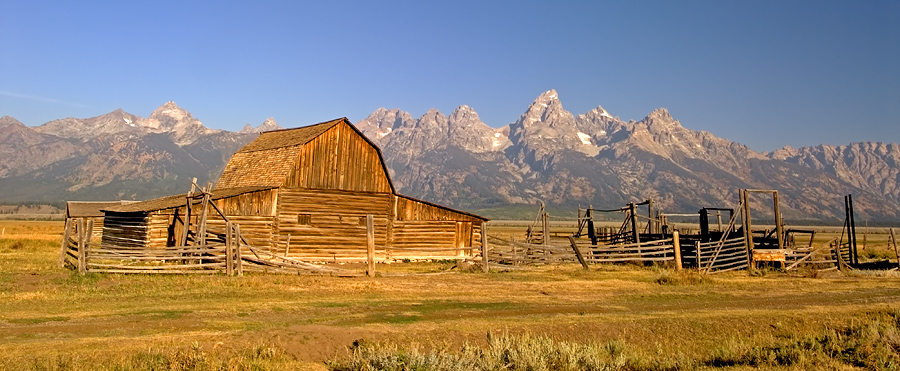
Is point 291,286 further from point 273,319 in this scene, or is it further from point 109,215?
point 109,215

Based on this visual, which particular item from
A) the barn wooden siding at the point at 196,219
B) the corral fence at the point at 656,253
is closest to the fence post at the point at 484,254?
the corral fence at the point at 656,253

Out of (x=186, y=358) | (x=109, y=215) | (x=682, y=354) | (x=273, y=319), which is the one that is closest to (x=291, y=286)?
(x=273, y=319)

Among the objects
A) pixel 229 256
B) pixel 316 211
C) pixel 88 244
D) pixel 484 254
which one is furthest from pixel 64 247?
pixel 484 254

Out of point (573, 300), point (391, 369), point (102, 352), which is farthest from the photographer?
point (573, 300)

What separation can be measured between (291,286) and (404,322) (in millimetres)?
6824

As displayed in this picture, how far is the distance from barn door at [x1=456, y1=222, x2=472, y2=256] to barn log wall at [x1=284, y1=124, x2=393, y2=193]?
454 cm

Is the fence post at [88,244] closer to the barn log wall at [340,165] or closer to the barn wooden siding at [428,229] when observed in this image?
the barn log wall at [340,165]

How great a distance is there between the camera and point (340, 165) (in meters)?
36.4

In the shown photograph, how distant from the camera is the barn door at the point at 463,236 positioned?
1513 inches

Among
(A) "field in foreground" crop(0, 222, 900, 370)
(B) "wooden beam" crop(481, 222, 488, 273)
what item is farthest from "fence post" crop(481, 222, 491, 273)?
(A) "field in foreground" crop(0, 222, 900, 370)

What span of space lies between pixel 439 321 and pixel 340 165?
2243 cm

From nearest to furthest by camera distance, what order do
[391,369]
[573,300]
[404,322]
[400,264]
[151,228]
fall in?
[391,369]
[404,322]
[573,300]
[151,228]
[400,264]

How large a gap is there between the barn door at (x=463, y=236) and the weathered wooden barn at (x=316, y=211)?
0.06m

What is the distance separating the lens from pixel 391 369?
9.98 metres
